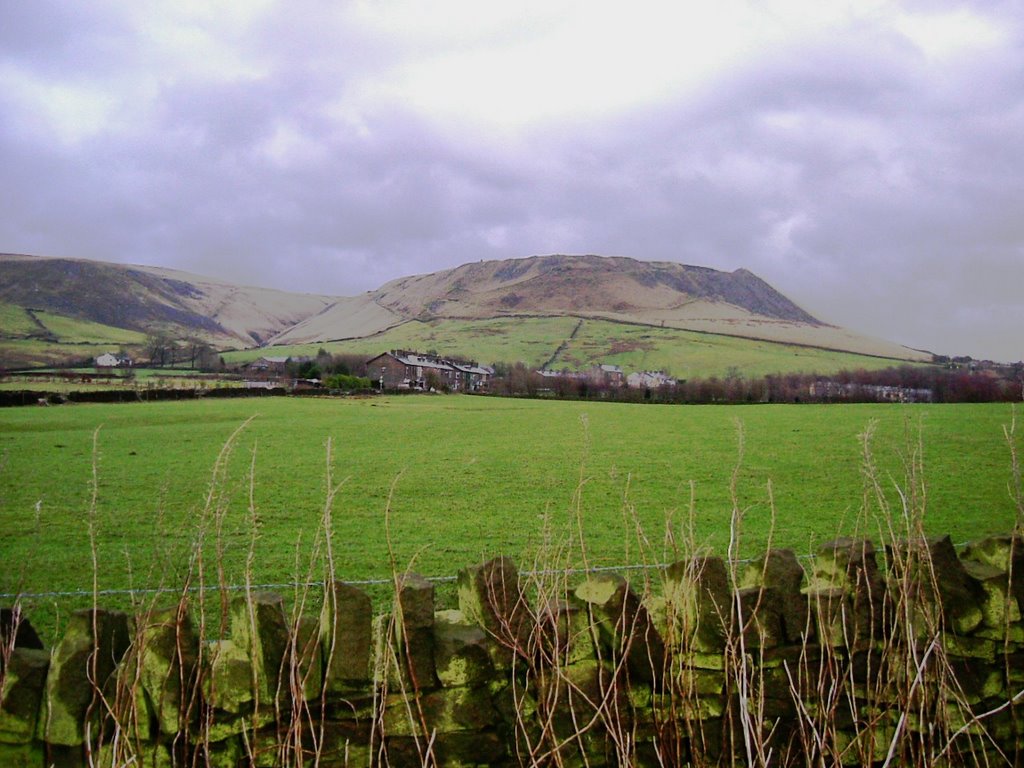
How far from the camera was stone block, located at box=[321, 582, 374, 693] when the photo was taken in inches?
148

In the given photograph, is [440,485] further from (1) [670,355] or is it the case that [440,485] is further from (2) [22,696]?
(1) [670,355]

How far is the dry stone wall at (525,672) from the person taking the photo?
3416mm

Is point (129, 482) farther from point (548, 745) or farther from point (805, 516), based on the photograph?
point (548, 745)

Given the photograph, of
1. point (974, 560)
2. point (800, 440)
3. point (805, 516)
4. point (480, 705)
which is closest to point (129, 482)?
point (805, 516)

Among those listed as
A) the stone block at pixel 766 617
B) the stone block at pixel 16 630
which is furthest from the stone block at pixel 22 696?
the stone block at pixel 766 617

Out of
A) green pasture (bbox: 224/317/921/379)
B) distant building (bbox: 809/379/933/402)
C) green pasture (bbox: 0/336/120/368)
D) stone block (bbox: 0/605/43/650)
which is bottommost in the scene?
stone block (bbox: 0/605/43/650)

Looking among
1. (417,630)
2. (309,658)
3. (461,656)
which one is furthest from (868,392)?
(309,658)

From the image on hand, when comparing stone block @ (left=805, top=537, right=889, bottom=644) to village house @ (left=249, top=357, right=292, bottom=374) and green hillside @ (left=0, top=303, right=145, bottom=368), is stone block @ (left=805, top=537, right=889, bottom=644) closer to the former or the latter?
village house @ (left=249, top=357, right=292, bottom=374)

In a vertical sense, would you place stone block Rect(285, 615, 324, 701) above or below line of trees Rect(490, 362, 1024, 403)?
below

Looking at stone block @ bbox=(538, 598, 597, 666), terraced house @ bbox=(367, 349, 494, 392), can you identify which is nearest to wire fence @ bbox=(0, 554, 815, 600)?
stone block @ bbox=(538, 598, 597, 666)

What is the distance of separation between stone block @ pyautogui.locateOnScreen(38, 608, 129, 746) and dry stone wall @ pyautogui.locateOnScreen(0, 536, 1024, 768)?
10 millimetres

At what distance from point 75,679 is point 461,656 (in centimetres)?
192

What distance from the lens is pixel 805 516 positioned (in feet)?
51.3

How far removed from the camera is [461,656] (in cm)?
394
